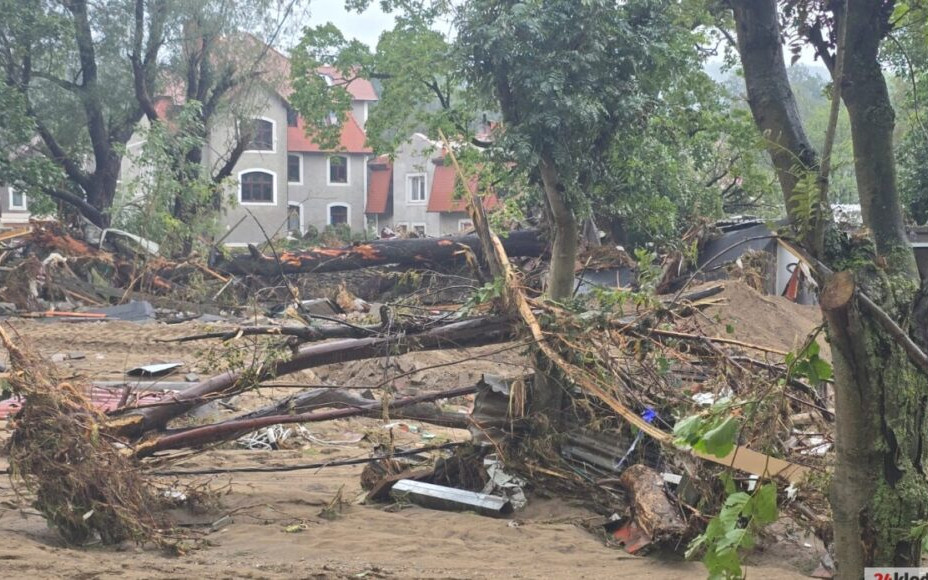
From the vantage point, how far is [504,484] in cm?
657

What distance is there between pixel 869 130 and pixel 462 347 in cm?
353

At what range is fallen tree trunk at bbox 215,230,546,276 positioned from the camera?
61.1 ft

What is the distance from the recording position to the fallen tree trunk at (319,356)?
614 cm

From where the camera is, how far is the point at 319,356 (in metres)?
6.36

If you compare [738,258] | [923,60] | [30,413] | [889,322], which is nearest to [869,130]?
[889,322]

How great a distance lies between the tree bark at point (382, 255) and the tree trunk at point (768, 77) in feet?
48.9

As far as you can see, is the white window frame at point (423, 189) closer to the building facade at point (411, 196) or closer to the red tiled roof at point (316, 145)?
the building facade at point (411, 196)

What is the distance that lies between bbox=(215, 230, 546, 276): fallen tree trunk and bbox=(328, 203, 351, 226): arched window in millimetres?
25743

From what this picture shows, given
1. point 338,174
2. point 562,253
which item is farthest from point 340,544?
point 338,174

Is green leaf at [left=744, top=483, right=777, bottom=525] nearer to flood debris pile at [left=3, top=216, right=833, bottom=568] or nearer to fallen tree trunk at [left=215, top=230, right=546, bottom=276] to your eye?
flood debris pile at [left=3, top=216, right=833, bottom=568]

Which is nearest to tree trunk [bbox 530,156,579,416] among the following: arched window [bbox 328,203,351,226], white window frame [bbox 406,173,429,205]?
white window frame [bbox 406,173,429,205]

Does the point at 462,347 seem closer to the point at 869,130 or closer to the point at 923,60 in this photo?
the point at 869,130

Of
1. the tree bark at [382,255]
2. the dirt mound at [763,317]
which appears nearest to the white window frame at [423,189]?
the tree bark at [382,255]

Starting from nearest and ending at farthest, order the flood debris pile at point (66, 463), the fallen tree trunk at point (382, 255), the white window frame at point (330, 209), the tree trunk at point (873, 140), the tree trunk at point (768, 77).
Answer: the tree trunk at point (768, 77) → the tree trunk at point (873, 140) → the flood debris pile at point (66, 463) → the fallen tree trunk at point (382, 255) → the white window frame at point (330, 209)
